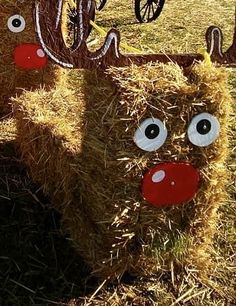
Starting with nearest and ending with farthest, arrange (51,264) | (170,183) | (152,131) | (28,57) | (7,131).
→ (152,131)
(170,183)
(51,264)
(7,131)
(28,57)

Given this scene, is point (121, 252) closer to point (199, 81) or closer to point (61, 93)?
point (199, 81)

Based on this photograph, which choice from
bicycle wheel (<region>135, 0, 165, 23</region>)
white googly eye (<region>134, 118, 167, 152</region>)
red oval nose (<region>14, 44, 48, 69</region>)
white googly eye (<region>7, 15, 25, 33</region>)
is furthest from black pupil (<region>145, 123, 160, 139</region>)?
bicycle wheel (<region>135, 0, 165, 23</region>)

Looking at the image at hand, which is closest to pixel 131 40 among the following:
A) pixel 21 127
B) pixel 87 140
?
pixel 21 127

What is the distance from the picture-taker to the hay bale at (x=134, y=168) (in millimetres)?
3170

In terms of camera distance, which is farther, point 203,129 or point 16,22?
point 16,22

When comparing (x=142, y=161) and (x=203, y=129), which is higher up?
(x=203, y=129)

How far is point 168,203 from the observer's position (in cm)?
346

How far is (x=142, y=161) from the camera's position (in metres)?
3.26

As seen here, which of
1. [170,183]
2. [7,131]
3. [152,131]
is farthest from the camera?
[7,131]

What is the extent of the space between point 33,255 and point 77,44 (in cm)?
149

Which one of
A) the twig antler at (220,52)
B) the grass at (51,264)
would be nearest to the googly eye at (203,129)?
the twig antler at (220,52)

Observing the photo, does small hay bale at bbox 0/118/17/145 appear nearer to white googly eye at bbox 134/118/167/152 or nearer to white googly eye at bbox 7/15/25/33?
white googly eye at bbox 7/15/25/33

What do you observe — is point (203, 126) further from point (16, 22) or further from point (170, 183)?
point (16, 22)

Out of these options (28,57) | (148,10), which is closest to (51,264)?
(28,57)
